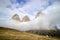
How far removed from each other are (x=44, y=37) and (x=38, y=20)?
17.0 inches

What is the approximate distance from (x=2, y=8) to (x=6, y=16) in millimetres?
234

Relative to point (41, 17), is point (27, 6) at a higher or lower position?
higher

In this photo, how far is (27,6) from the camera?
330 cm

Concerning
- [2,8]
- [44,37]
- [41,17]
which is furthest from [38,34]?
[2,8]

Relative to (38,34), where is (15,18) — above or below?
above

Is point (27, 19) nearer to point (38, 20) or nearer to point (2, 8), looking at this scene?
point (38, 20)

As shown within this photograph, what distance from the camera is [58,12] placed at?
322 centimetres

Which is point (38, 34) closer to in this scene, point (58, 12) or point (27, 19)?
point (27, 19)

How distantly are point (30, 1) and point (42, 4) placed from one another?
307mm

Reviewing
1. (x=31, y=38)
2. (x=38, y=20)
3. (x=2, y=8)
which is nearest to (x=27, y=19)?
(x=38, y=20)

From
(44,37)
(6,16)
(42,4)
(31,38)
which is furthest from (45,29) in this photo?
(6,16)

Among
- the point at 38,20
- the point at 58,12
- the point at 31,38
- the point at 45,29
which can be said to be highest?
the point at 58,12

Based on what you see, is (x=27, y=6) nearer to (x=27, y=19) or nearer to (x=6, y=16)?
(x=27, y=19)

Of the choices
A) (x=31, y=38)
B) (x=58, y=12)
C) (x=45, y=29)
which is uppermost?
(x=58, y=12)
